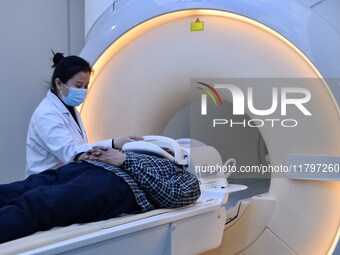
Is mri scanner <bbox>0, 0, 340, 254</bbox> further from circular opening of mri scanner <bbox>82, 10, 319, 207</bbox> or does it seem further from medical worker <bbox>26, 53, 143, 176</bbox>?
medical worker <bbox>26, 53, 143, 176</bbox>

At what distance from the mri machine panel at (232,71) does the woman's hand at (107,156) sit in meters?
0.64

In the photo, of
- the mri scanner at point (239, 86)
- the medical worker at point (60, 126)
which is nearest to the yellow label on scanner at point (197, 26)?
the mri scanner at point (239, 86)

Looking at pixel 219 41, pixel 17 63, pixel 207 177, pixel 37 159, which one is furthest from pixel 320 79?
pixel 17 63

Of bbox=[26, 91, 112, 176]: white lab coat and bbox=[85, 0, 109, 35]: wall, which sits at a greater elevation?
bbox=[85, 0, 109, 35]: wall

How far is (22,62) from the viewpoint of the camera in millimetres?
2609

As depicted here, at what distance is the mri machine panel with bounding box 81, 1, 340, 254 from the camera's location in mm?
1837

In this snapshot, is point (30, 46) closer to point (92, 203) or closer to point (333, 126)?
point (92, 203)

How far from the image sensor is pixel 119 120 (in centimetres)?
234

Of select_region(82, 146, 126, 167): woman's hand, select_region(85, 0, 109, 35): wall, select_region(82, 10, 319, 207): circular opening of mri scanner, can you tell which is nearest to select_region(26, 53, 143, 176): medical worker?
select_region(82, 146, 126, 167): woman's hand

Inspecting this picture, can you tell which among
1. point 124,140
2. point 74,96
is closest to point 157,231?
point 124,140

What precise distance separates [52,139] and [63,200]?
56 cm

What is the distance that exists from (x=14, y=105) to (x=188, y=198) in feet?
4.48

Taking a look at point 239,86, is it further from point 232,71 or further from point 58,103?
point 58,103

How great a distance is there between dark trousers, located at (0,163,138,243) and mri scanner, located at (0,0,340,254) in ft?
0.26
